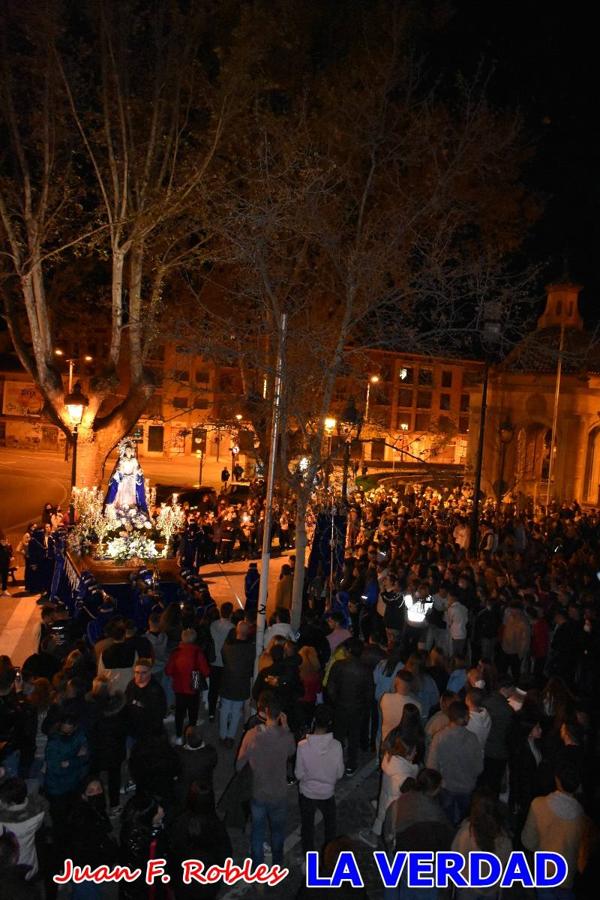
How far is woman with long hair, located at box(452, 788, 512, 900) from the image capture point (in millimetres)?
5078

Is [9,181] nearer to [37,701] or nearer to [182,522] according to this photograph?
[182,522]

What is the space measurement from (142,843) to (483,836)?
2.17 metres

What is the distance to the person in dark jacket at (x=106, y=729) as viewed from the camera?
6.98m

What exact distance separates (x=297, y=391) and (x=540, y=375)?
2534 cm

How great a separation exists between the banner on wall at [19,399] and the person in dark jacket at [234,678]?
50.3m

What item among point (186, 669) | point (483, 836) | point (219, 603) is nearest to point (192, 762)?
point (483, 836)

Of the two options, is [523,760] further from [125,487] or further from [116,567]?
[125,487]

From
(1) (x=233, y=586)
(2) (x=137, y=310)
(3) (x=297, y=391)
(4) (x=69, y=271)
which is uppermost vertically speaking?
(4) (x=69, y=271)

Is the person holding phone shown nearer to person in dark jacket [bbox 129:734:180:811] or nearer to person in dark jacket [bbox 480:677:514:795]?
person in dark jacket [bbox 129:734:180:811]

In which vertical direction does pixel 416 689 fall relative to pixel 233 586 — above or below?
above

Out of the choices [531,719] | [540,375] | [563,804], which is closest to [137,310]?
[531,719]

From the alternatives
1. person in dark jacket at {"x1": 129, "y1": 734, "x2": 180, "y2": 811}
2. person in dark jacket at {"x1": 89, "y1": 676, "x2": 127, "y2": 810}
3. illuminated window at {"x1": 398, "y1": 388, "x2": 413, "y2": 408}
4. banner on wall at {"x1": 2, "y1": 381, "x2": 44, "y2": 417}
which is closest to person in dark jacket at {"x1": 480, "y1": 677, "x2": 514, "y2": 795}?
person in dark jacket at {"x1": 129, "y1": 734, "x2": 180, "y2": 811}

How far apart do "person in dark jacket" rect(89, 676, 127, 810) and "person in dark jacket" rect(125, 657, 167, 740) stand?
90 mm

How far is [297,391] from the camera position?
11.7m
